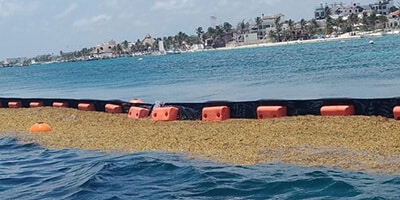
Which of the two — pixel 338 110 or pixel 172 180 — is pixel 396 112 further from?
pixel 172 180

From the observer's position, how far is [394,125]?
1491 centimetres

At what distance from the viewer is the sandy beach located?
1223 cm

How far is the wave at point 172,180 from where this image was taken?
32.7 feet

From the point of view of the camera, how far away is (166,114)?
821 inches

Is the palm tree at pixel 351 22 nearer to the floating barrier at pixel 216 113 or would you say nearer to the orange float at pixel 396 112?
the floating barrier at pixel 216 113

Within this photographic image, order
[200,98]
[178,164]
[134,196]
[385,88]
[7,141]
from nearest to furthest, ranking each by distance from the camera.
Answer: [134,196], [178,164], [7,141], [385,88], [200,98]

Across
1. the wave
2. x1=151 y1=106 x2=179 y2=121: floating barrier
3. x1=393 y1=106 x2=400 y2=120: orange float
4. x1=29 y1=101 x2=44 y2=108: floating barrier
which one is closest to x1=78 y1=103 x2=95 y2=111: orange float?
x1=29 y1=101 x2=44 y2=108: floating barrier

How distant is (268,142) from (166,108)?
728 cm


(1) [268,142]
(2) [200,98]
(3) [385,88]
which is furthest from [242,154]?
(2) [200,98]

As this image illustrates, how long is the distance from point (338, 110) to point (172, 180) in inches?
291

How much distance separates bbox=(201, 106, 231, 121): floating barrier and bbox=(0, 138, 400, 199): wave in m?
5.40

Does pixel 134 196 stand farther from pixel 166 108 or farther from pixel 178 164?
pixel 166 108

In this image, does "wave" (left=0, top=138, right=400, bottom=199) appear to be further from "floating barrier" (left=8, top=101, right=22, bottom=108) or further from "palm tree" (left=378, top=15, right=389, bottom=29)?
"palm tree" (left=378, top=15, right=389, bottom=29)

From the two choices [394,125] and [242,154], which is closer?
[242,154]
